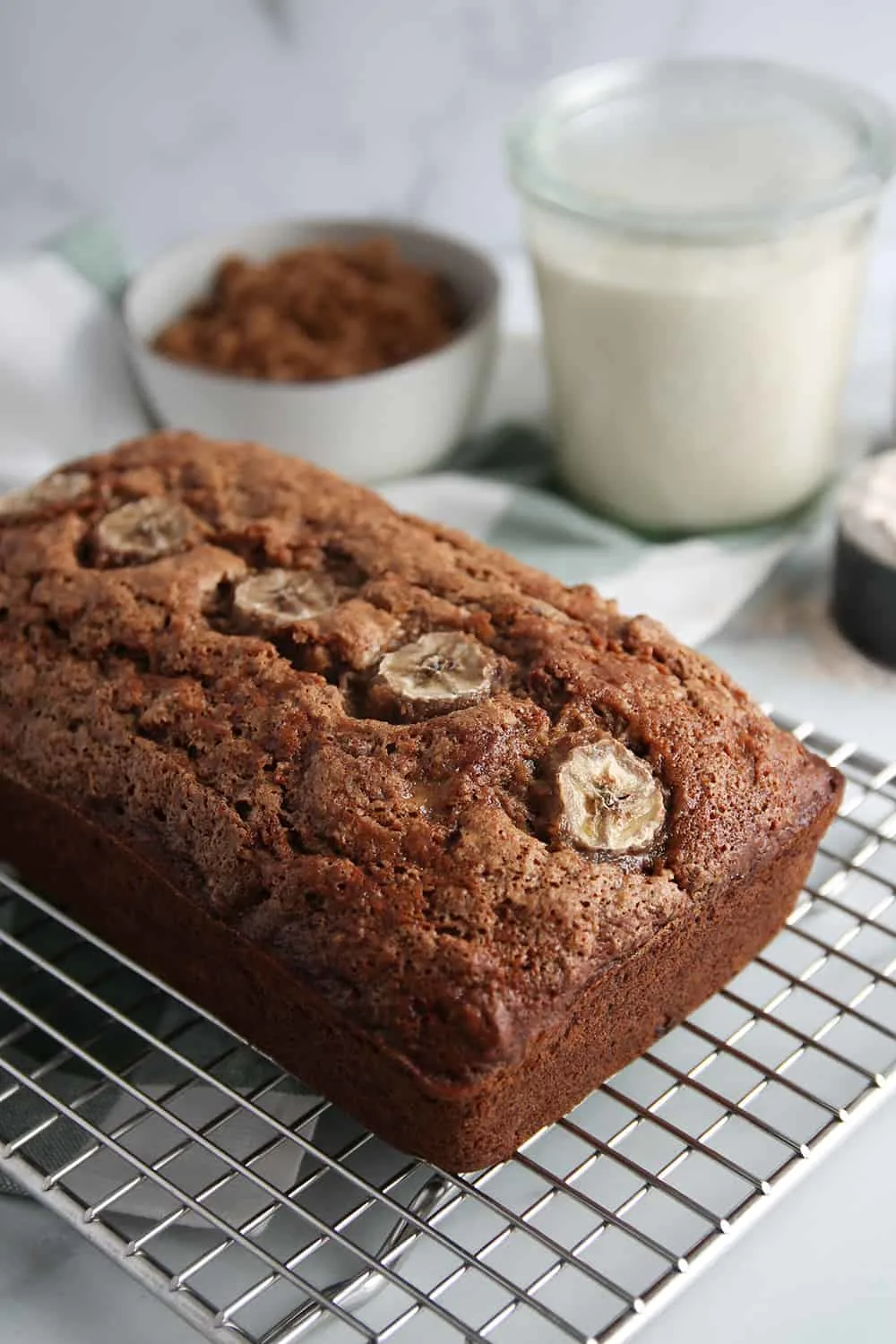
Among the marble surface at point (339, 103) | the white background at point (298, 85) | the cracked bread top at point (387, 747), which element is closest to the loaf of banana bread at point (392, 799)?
the cracked bread top at point (387, 747)

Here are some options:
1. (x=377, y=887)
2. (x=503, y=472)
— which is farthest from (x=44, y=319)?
(x=377, y=887)

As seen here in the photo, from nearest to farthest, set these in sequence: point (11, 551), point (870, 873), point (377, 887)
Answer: point (377, 887)
point (870, 873)
point (11, 551)

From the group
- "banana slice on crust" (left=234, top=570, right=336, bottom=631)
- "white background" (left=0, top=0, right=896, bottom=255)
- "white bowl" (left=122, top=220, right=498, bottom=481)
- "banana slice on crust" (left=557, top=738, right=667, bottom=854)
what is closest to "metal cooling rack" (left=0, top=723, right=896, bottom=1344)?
"banana slice on crust" (left=557, top=738, right=667, bottom=854)

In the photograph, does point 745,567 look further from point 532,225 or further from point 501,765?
point 501,765

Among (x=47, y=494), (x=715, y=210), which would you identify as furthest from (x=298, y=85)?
(x=47, y=494)

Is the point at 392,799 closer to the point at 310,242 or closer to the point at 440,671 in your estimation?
the point at 440,671

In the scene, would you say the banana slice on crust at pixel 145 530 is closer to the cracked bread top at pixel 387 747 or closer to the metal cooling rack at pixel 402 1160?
the cracked bread top at pixel 387 747

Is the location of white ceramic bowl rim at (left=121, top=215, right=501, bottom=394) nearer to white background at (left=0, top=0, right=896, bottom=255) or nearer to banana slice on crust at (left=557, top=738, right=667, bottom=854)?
white background at (left=0, top=0, right=896, bottom=255)

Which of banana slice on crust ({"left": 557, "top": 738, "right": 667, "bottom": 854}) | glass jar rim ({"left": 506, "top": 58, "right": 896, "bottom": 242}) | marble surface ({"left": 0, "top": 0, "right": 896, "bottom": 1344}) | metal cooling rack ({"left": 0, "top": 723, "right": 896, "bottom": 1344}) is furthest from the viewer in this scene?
marble surface ({"left": 0, "top": 0, "right": 896, "bottom": 1344})
